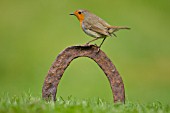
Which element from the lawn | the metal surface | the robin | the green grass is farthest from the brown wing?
the lawn

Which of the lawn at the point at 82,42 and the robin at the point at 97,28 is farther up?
the lawn at the point at 82,42

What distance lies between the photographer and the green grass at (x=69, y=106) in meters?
9.73

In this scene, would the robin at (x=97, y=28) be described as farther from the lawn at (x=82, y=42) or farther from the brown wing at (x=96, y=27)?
the lawn at (x=82, y=42)

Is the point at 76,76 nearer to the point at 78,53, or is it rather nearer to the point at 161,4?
the point at 161,4

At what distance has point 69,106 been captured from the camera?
1015cm

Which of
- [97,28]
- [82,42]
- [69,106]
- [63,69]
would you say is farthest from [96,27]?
[82,42]

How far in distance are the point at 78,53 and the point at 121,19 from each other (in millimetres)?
11674

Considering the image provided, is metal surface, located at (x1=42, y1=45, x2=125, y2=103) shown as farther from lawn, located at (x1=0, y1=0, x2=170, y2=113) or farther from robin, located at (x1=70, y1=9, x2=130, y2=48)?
lawn, located at (x1=0, y1=0, x2=170, y2=113)

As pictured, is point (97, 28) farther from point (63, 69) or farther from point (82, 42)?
point (82, 42)

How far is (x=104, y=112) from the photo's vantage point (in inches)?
391

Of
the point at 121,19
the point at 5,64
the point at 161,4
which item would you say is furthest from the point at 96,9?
the point at 5,64

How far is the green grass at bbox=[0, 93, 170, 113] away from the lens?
9.73 meters

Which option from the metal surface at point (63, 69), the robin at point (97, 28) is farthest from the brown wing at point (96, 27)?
the metal surface at point (63, 69)

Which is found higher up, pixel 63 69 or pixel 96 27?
pixel 96 27
